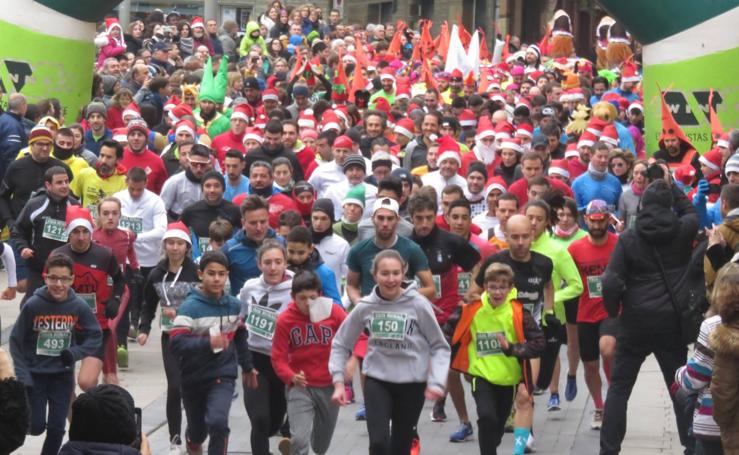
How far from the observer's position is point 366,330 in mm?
9570

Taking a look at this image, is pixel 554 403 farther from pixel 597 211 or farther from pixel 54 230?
pixel 54 230

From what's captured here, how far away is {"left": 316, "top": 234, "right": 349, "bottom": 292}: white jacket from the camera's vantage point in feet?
38.7

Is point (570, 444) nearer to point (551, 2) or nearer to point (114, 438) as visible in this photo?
point (114, 438)

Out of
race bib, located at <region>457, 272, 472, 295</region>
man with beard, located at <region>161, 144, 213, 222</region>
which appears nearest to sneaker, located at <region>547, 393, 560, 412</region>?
race bib, located at <region>457, 272, 472, 295</region>

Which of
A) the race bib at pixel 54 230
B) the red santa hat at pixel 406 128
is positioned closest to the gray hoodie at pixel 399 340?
the race bib at pixel 54 230

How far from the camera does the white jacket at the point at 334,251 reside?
1178cm

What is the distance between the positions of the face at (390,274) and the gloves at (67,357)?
1912mm

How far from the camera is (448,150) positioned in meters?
15.6

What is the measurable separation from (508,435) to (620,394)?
5.32ft

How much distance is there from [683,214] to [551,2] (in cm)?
3640

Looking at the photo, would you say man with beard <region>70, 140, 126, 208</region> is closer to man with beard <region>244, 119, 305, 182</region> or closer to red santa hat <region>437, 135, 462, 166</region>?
man with beard <region>244, 119, 305, 182</region>

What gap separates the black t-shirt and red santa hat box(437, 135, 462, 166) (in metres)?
4.62

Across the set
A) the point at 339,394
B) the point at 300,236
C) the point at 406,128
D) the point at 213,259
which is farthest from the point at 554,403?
the point at 406,128

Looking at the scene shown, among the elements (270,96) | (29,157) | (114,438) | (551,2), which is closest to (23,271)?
(29,157)
